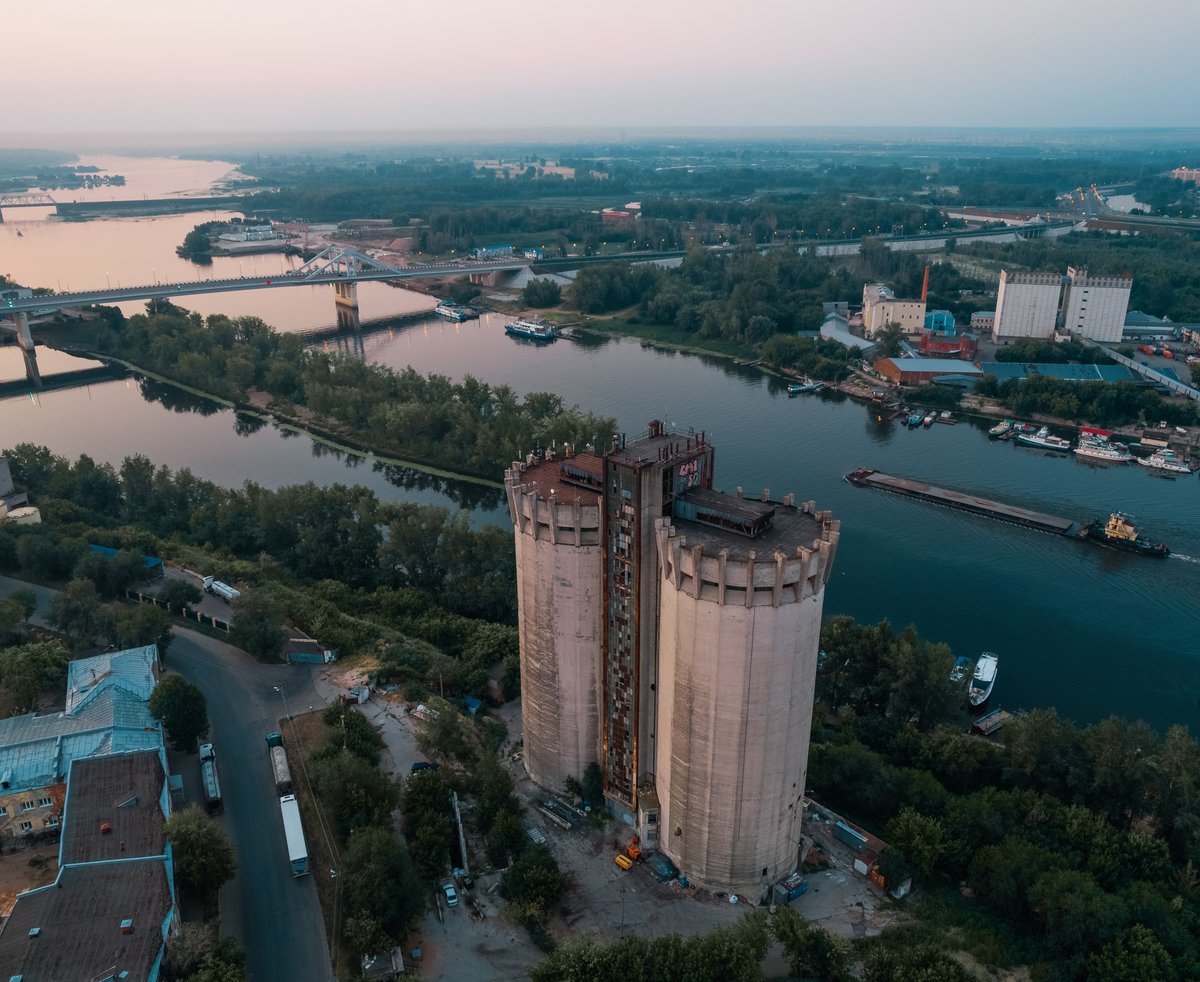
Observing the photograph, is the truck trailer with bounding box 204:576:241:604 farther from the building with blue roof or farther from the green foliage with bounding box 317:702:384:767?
the green foliage with bounding box 317:702:384:767

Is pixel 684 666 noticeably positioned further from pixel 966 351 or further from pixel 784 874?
pixel 966 351

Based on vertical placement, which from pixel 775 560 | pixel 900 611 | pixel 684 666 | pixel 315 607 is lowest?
pixel 900 611

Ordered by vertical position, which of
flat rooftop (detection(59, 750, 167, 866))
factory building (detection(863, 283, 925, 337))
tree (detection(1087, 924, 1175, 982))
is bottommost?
tree (detection(1087, 924, 1175, 982))

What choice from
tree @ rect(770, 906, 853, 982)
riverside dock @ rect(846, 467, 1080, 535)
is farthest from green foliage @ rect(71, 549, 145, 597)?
riverside dock @ rect(846, 467, 1080, 535)

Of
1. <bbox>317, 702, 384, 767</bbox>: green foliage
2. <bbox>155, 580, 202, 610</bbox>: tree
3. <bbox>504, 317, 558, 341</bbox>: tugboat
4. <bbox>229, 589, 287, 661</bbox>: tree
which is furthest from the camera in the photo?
<bbox>504, 317, 558, 341</bbox>: tugboat

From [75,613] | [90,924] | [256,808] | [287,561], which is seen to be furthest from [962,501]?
[90,924]

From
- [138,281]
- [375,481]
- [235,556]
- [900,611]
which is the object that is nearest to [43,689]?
[235,556]
